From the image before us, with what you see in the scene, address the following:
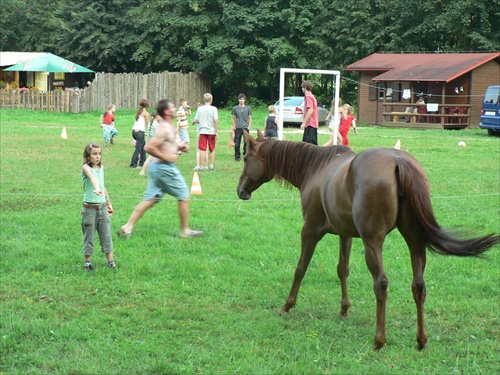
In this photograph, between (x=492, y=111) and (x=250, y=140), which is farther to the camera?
(x=492, y=111)

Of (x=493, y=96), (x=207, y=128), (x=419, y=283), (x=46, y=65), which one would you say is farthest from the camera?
(x=46, y=65)

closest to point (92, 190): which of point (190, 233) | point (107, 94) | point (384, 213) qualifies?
point (190, 233)

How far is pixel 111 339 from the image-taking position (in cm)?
618

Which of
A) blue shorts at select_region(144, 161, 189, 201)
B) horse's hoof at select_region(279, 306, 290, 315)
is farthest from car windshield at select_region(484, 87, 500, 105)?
horse's hoof at select_region(279, 306, 290, 315)

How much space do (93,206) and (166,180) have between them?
1.14 meters

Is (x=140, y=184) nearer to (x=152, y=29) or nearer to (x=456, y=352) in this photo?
(x=456, y=352)

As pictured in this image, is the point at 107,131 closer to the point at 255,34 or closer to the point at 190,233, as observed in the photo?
the point at 190,233

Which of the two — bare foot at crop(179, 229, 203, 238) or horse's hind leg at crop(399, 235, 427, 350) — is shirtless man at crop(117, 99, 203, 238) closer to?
bare foot at crop(179, 229, 203, 238)

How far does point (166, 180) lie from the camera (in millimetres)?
8953

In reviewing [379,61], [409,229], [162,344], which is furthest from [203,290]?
[379,61]

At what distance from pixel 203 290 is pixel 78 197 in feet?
20.6

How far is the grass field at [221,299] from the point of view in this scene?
18.8 ft

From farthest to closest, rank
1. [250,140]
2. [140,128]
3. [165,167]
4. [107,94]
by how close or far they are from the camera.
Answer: [107,94] → [140,128] → [165,167] → [250,140]

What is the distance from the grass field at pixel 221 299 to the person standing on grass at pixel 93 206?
0.78 ft
